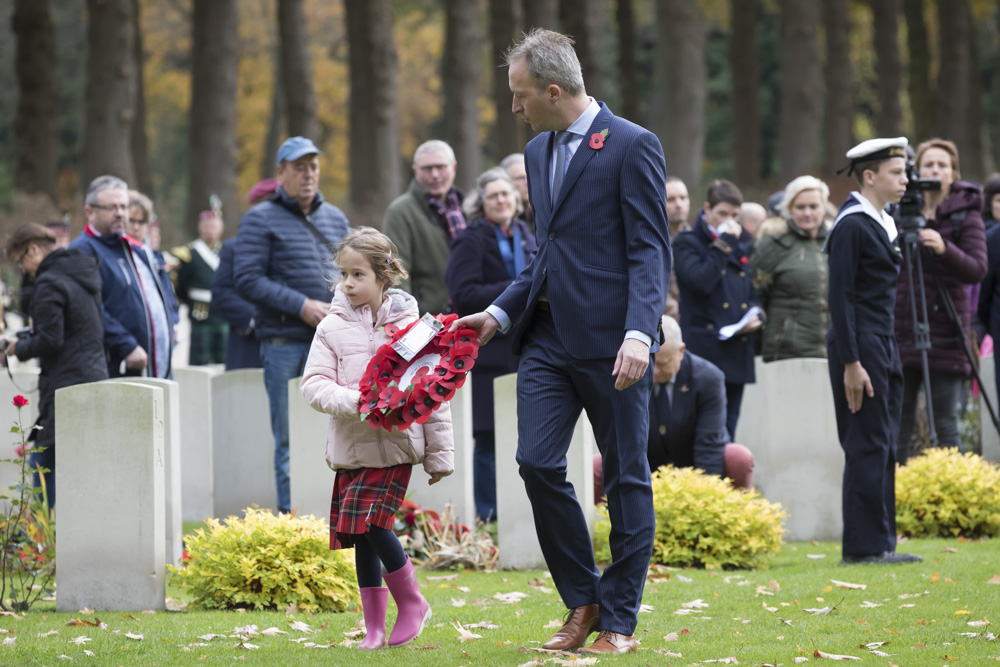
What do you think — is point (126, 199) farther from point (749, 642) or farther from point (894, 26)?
point (894, 26)

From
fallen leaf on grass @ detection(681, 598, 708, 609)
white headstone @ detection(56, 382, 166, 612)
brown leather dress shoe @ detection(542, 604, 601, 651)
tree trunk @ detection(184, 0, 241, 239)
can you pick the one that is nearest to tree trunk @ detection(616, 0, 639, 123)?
tree trunk @ detection(184, 0, 241, 239)

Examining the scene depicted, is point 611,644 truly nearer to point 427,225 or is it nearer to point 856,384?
point 856,384

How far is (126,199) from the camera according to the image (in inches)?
359

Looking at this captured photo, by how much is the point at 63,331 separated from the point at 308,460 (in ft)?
5.76

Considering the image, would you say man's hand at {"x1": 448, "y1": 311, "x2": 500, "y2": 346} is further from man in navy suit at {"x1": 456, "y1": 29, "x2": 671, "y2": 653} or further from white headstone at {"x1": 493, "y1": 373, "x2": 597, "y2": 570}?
white headstone at {"x1": 493, "y1": 373, "x2": 597, "y2": 570}

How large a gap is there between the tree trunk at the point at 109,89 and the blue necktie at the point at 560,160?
662 inches

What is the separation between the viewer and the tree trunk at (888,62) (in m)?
26.4

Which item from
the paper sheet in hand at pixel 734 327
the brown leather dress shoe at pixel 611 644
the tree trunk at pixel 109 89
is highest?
the tree trunk at pixel 109 89

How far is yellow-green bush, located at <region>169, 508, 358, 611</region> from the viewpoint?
6.70 metres

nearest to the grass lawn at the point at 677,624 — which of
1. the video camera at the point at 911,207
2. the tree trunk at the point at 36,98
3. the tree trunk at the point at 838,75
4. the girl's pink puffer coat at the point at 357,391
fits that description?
the girl's pink puffer coat at the point at 357,391

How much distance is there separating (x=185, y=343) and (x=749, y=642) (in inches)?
599

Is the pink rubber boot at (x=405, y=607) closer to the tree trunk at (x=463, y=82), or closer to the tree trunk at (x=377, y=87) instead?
the tree trunk at (x=463, y=82)

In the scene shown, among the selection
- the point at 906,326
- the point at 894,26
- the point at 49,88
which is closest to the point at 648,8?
the point at 894,26

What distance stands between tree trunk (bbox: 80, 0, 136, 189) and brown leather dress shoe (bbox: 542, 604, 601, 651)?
1724 cm
